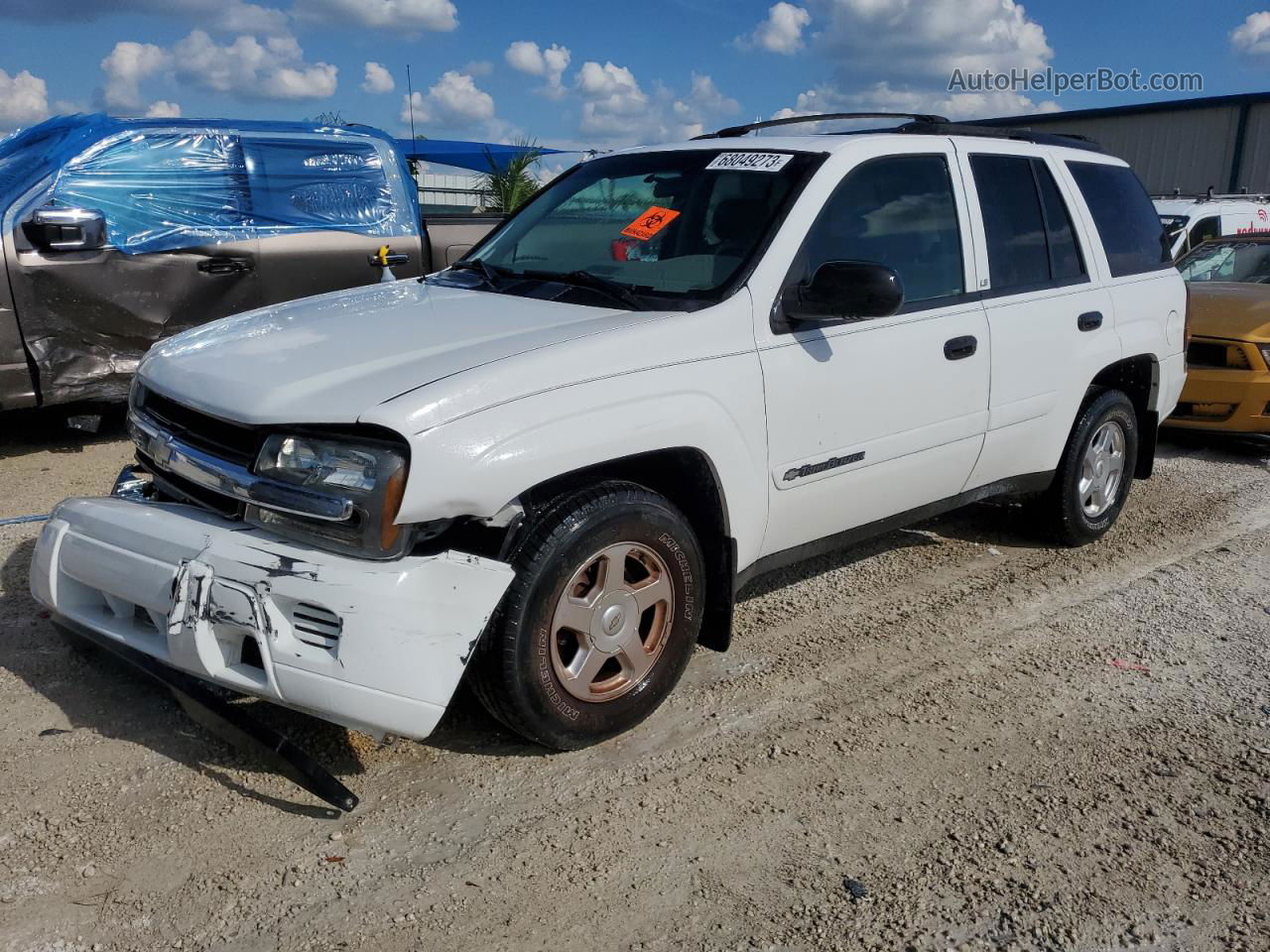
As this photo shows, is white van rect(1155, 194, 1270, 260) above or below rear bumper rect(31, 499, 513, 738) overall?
below

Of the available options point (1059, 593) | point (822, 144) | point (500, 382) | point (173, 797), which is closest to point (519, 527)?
point (500, 382)

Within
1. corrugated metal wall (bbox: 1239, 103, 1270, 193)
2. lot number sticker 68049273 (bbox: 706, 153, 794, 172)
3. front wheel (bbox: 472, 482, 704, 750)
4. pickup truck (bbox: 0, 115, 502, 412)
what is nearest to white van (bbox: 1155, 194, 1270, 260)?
pickup truck (bbox: 0, 115, 502, 412)

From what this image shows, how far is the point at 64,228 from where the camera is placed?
18.7 feet

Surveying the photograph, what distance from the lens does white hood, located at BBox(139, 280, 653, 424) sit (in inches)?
109

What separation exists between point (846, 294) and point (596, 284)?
0.83 m

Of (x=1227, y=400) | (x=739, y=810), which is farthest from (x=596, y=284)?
(x=1227, y=400)

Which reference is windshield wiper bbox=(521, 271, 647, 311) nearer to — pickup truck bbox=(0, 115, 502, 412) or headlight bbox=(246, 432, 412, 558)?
headlight bbox=(246, 432, 412, 558)

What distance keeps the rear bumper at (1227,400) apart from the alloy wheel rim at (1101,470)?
2.41 meters

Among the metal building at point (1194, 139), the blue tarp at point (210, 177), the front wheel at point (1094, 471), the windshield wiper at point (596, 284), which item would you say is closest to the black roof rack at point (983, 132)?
the front wheel at point (1094, 471)

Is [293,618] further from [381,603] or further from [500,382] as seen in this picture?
[500,382]

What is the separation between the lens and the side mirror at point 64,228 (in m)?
5.71

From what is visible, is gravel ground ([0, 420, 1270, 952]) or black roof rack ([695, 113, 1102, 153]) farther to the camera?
black roof rack ([695, 113, 1102, 153])

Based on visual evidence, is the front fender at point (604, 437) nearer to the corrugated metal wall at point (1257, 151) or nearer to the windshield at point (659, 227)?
the windshield at point (659, 227)

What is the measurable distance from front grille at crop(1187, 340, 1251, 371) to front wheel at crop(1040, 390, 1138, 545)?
91.9 inches
